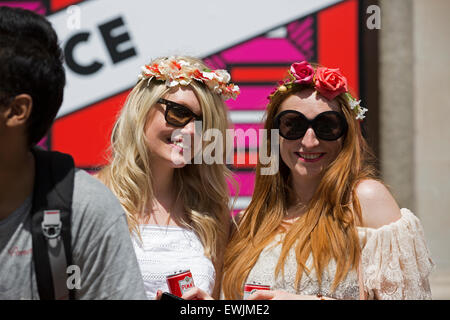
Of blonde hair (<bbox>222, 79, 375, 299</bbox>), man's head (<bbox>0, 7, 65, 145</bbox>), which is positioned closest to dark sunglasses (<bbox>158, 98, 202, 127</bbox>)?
blonde hair (<bbox>222, 79, 375, 299</bbox>)

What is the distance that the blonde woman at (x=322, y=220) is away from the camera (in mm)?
2615

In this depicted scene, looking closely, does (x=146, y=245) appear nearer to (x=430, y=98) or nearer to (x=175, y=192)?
(x=175, y=192)

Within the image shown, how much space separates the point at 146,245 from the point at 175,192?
477 millimetres

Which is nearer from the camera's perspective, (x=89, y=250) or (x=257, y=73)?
(x=89, y=250)

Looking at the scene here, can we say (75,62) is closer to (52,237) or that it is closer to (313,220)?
(313,220)

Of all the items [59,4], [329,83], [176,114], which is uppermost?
[59,4]

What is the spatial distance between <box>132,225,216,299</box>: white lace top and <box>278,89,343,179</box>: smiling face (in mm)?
727

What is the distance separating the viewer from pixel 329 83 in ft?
9.27

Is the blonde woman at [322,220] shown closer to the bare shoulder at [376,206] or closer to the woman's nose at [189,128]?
the bare shoulder at [376,206]

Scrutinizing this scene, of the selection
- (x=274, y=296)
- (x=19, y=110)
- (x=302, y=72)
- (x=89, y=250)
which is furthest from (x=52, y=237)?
(x=302, y=72)

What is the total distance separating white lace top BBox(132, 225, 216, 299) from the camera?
2816mm

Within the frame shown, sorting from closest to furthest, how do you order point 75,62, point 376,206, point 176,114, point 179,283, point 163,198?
point 179,283 < point 376,206 < point 176,114 < point 163,198 < point 75,62

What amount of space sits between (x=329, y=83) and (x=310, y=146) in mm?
351

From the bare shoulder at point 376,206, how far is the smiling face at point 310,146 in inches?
10.7
